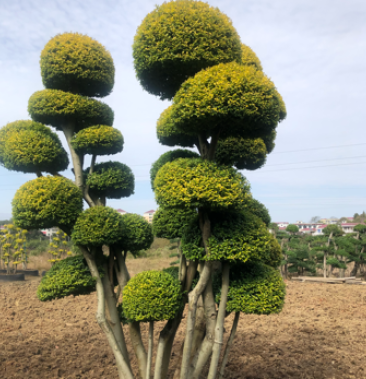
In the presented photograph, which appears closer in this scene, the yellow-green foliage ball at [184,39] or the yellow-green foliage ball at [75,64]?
the yellow-green foliage ball at [184,39]

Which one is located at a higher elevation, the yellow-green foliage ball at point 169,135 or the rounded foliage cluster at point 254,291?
the yellow-green foliage ball at point 169,135

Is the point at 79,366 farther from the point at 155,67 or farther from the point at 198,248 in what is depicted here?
the point at 155,67

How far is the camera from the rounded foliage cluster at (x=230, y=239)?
332 cm

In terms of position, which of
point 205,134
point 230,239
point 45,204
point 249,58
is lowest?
point 230,239

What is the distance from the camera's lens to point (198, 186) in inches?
119

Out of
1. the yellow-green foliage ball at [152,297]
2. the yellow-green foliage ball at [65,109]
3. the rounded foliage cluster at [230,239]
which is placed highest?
the yellow-green foliage ball at [65,109]

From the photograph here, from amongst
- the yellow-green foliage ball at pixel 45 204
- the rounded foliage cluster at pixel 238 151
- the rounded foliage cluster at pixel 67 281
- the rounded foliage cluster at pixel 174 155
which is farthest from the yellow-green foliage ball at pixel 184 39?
the rounded foliage cluster at pixel 67 281

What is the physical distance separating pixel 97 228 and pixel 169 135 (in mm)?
1456

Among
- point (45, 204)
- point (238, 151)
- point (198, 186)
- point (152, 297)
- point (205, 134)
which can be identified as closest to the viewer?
point (198, 186)

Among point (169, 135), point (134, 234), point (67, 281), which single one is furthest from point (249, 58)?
point (67, 281)

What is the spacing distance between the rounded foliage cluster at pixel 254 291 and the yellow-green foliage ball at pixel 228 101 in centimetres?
159

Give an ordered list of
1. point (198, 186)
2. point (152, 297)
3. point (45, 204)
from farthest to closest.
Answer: point (45, 204) → point (152, 297) → point (198, 186)

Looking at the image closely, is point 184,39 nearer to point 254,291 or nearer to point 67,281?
point 254,291

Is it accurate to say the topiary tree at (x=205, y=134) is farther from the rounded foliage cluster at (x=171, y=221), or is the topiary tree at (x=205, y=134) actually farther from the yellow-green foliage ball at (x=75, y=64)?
the yellow-green foliage ball at (x=75, y=64)
